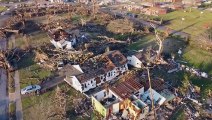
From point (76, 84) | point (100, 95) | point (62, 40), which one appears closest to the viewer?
point (100, 95)

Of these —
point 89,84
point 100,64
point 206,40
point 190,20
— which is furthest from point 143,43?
point 89,84

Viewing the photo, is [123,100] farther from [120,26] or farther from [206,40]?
[120,26]

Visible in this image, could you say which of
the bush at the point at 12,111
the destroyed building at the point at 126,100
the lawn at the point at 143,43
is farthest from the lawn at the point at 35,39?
the destroyed building at the point at 126,100

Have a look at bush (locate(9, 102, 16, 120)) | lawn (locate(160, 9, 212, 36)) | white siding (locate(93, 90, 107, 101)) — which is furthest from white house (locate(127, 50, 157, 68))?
bush (locate(9, 102, 16, 120))

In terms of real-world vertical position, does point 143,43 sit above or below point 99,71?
below

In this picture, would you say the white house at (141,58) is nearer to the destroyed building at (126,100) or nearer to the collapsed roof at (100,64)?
the collapsed roof at (100,64)

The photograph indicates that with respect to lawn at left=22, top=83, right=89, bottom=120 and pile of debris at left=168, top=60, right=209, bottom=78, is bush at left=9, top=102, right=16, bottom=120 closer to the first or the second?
lawn at left=22, top=83, right=89, bottom=120

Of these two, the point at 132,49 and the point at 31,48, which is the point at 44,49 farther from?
the point at 132,49

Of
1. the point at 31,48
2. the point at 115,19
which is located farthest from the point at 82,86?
the point at 115,19
